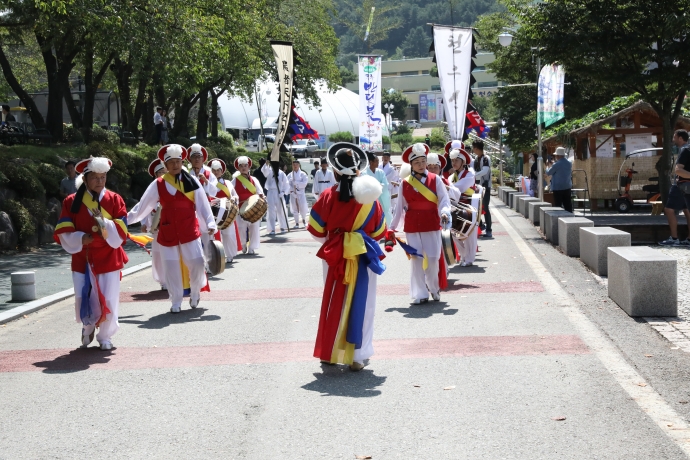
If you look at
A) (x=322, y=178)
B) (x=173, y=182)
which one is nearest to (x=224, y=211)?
(x=173, y=182)

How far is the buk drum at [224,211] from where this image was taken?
46.6 ft

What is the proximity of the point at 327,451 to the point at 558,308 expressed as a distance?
5437 millimetres

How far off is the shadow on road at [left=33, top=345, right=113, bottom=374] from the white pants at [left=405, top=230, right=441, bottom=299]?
3.75 meters

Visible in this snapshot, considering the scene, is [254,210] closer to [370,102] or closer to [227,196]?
[227,196]

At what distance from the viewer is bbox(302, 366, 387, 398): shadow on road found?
271 inches

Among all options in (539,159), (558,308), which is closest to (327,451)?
(558,308)

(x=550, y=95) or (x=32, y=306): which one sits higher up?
(x=550, y=95)

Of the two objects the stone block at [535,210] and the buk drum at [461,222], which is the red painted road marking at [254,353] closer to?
the buk drum at [461,222]

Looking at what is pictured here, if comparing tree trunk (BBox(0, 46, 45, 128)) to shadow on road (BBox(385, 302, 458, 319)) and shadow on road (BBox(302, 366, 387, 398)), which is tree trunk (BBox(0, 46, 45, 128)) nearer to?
shadow on road (BBox(385, 302, 458, 319))

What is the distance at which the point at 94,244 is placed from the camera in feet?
28.7

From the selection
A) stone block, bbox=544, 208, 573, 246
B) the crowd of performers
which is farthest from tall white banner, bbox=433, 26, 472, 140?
the crowd of performers

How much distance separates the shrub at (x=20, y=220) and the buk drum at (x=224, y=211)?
5.93 meters

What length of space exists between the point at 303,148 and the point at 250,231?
2471 inches

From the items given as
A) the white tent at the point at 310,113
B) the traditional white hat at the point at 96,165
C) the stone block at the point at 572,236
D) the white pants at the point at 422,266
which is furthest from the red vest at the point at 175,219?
the white tent at the point at 310,113
